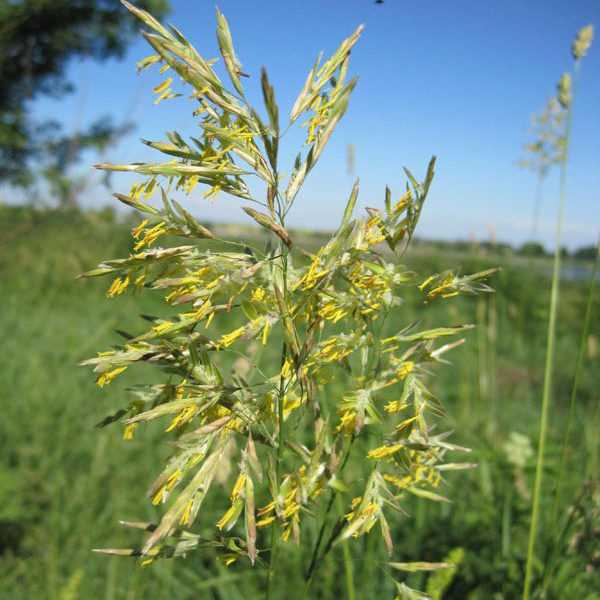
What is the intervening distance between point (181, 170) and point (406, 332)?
492 mm

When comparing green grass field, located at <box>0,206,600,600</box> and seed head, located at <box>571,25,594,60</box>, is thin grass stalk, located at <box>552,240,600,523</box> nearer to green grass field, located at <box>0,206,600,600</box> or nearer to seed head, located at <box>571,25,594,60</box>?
green grass field, located at <box>0,206,600,600</box>

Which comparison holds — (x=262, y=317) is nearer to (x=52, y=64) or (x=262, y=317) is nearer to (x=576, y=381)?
(x=576, y=381)

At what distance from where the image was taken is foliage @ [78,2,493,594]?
823mm

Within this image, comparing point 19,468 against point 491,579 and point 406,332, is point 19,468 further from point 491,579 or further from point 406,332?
point 406,332

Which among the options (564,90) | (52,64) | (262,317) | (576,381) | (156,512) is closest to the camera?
(262,317)

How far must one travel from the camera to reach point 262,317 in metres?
0.87

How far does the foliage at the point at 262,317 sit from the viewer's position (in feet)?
2.70

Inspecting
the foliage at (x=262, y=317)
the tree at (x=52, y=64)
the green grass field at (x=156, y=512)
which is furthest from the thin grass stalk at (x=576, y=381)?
the tree at (x=52, y=64)

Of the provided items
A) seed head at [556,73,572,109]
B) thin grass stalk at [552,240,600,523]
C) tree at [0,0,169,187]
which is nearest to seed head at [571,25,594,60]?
seed head at [556,73,572,109]

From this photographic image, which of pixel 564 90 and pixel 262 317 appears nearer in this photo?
pixel 262 317

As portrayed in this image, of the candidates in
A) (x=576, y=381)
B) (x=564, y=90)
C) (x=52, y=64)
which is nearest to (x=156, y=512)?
(x=576, y=381)

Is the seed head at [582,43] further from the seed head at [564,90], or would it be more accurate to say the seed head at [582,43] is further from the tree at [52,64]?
the tree at [52,64]

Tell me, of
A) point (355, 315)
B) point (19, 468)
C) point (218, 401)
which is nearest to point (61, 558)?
point (19, 468)

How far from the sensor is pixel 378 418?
0.86 meters
